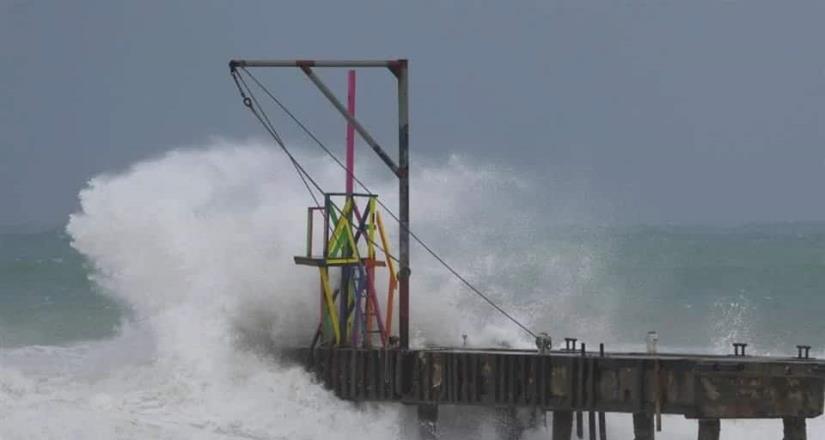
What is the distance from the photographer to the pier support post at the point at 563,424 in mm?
25094

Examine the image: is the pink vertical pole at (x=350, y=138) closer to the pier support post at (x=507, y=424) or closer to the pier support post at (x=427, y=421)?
the pier support post at (x=427, y=421)

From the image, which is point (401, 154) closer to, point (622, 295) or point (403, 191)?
point (403, 191)

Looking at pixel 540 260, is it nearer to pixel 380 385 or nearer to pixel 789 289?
pixel 789 289

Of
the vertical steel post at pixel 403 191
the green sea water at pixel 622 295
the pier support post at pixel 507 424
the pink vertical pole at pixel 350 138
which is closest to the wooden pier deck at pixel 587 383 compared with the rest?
the vertical steel post at pixel 403 191

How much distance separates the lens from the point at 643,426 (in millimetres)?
Result: 24688

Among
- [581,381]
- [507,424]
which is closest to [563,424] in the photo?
[581,381]

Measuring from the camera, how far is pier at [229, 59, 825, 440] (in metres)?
24.2

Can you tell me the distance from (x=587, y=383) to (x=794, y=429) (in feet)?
11.1

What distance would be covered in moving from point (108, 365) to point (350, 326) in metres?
5.64

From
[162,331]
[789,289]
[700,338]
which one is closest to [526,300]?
[700,338]

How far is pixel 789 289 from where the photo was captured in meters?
81.9

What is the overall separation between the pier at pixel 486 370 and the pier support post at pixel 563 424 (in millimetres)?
17

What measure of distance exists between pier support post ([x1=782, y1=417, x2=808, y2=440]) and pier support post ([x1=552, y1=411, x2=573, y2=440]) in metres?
3.50

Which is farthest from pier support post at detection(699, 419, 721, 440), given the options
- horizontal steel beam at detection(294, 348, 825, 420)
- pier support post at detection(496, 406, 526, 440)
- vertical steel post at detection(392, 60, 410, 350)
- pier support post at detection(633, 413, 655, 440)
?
vertical steel post at detection(392, 60, 410, 350)
